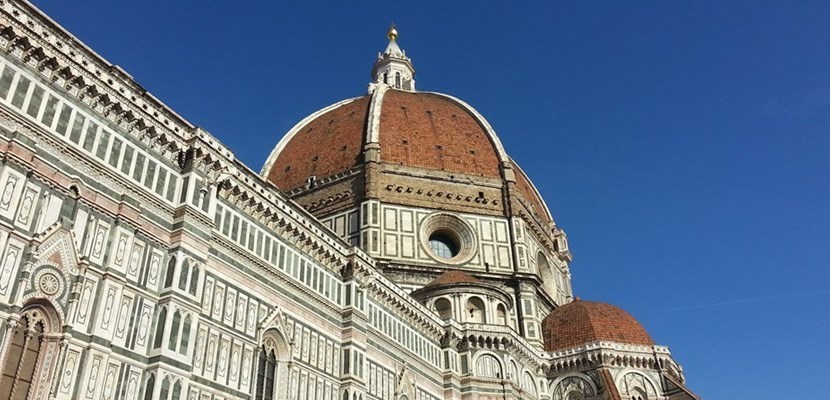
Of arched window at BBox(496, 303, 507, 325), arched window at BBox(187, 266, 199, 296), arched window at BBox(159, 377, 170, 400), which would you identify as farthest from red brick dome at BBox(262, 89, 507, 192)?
arched window at BBox(159, 377, 170, 400)

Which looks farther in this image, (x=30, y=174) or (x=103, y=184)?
(x=103, y=184)

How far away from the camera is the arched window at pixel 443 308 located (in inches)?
1432

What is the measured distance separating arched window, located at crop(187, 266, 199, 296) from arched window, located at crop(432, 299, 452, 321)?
58.7 feet

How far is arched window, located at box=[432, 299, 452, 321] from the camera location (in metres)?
36.4

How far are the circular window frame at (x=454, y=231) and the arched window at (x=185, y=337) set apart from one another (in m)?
23.9

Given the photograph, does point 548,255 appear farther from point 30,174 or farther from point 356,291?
point 30,174

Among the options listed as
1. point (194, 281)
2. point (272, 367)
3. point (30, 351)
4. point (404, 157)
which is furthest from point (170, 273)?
point (404, 157)

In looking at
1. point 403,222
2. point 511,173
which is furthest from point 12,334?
point 511,173

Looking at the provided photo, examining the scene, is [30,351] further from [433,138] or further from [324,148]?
[433,138]

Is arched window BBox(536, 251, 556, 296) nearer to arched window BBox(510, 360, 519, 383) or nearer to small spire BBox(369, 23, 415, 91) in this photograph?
arched window BBox(510, 360, 519, 383)

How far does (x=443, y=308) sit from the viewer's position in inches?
1446

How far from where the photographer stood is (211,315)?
20.8 metres

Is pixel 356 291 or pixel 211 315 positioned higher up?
pixel 356 291

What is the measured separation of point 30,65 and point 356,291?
1477 cm
